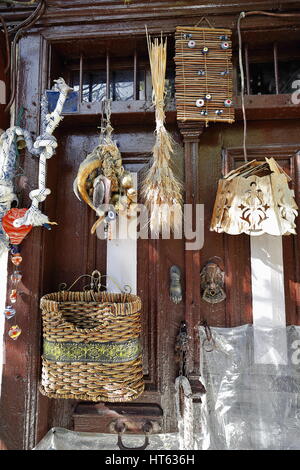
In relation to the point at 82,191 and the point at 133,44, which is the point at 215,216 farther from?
the point at 133,44

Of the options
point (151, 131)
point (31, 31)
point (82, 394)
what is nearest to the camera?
point (82, 394)

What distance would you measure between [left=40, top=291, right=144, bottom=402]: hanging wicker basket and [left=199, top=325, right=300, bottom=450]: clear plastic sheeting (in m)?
0.40

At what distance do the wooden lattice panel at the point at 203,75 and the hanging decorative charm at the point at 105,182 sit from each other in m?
0.39

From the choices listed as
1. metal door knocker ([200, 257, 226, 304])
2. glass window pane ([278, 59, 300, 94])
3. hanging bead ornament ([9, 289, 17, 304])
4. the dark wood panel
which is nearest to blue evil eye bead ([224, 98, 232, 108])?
glass window pane ([278, 59, 300, 94])

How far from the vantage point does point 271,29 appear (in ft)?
4.98

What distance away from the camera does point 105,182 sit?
4.56 feet

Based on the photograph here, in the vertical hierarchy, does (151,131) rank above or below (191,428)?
above

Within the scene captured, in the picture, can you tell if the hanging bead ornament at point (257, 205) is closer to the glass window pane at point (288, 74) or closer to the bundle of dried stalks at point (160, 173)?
the bundle of dried stalks at point (160, 173)

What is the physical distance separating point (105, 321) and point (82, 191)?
0.62 meters

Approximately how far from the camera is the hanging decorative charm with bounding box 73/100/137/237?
139 cm

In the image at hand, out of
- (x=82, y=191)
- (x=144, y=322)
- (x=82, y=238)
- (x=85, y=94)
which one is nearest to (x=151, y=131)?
(x=85, y=94)

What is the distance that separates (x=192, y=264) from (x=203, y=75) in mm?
962

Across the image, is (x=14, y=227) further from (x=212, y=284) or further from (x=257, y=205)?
(x=257, y=205)

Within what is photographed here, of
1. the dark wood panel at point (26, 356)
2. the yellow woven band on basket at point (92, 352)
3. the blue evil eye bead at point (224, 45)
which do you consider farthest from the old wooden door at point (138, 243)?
the yellow woven band on basket at point (92, 352)
